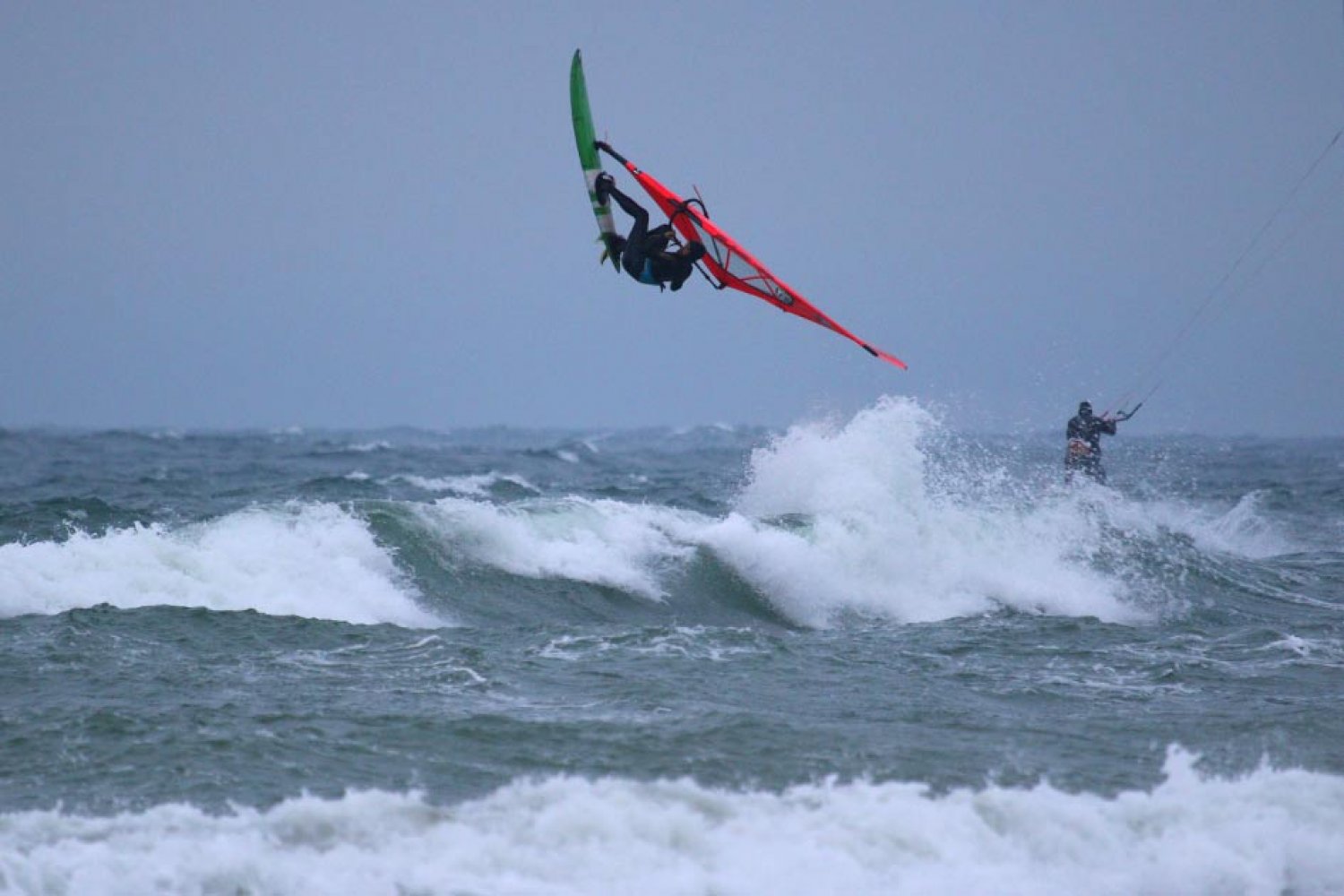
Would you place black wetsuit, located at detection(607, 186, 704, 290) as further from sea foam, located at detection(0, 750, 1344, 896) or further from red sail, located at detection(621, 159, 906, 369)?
sea foam, located at detection(0, 750, 1344, 896)

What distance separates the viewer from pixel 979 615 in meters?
13.0

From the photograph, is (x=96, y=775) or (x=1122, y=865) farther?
(x=96, y=775)

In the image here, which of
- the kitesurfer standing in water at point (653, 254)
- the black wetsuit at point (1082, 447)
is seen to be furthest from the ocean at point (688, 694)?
the kitesurfer standing in water at point (653, 254)

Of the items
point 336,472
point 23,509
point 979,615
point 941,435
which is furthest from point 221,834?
point 336,472

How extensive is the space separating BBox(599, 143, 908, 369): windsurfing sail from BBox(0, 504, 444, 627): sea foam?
374cm

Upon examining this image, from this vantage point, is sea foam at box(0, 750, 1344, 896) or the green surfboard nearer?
sea foam at box(0, 750, 1344, 896)

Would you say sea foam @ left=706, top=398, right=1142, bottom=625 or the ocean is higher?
sea foam @ left=706, top=398, right=1142, bottom=625

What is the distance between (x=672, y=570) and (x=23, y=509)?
23.5ft

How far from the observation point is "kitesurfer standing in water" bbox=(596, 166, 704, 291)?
36.2ft

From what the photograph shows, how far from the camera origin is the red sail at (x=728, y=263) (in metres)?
11.6

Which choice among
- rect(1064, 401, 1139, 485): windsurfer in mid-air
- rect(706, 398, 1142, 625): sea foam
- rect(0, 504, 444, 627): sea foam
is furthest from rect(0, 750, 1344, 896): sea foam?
rect(1064, 401, 1139, 485): windsurfer in mid-air

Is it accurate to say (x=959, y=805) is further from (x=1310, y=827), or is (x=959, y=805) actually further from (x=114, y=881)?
(x=114, y=881)

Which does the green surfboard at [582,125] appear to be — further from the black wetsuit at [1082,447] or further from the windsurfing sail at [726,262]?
the black wetsuit at [1082,447]

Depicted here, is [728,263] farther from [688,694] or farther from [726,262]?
[688,694]
